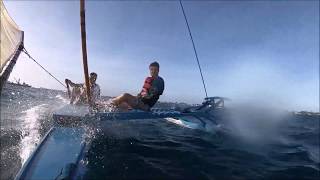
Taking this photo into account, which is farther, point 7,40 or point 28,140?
point 28,140

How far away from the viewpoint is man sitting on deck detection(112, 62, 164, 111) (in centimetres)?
1065

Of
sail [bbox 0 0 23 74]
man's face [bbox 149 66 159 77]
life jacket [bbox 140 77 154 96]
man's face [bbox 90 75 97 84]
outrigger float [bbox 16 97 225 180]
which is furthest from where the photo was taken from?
man's face [bbox 90 75 97 84]

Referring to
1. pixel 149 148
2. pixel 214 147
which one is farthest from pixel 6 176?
pixel 214 147

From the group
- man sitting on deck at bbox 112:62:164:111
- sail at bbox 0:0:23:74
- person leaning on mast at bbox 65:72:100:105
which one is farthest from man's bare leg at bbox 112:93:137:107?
sail at bbox 0:0:23:74

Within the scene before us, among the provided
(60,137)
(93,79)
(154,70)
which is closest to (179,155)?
(154,70)

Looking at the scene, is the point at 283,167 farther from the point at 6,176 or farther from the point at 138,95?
the point at 6,176

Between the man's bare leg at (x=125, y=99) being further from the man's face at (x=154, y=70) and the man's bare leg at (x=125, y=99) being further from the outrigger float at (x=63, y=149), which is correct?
the outrigger float at (x=63, y=149)

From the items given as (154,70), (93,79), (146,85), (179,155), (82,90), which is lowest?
A: (179,155)

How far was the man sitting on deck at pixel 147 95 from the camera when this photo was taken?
10648mm

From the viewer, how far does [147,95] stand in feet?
36.3

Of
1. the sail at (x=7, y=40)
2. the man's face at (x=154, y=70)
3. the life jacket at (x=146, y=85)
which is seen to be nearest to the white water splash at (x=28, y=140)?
the sail at (x=7, y=40)

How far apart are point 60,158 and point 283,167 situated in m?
6.64

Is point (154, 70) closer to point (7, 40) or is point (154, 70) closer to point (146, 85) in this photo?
point (146, 85)

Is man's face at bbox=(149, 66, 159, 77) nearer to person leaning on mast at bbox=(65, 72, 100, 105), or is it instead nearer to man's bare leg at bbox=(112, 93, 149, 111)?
man's bare leg at bbox=(112, 93, 149, 111)
